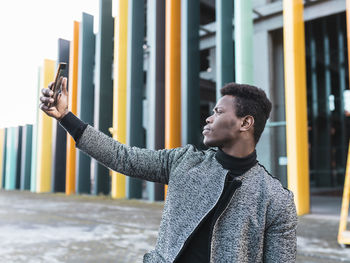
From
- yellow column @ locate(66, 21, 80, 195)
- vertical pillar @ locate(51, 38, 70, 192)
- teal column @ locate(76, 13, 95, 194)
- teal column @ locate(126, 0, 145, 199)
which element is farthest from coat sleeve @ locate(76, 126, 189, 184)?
vertical pillar @ locate(51, 38, 70, 192)

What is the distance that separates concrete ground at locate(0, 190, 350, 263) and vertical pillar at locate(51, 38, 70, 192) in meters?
7.87

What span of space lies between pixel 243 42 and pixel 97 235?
687 cm

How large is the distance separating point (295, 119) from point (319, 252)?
463 centimetres

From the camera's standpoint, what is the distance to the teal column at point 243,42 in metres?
10.7

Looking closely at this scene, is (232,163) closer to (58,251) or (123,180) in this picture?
(58,251)

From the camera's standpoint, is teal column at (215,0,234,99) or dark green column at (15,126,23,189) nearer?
teal column at (215,0,234,99)

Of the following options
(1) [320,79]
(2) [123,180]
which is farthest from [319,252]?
(1) [320,79]

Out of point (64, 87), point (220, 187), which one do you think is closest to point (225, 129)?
point (220, 187)

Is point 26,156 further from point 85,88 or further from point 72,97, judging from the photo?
point 85,88

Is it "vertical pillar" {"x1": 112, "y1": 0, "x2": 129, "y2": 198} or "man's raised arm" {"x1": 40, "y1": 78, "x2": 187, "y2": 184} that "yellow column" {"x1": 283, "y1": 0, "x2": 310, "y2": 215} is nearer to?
"vertical pillar" {"x1": 112, "y1": 0, "x2": 129, "y2": 198}

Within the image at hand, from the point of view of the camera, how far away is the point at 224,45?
39.2 feet

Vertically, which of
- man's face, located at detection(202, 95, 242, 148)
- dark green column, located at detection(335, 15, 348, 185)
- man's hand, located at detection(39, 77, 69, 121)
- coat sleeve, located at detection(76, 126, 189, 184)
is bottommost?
coat sleeve, located at detection(76, 126, 189, 184)

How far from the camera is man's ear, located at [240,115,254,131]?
1.75 meters

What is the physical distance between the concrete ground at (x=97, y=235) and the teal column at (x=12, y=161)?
13.8m
